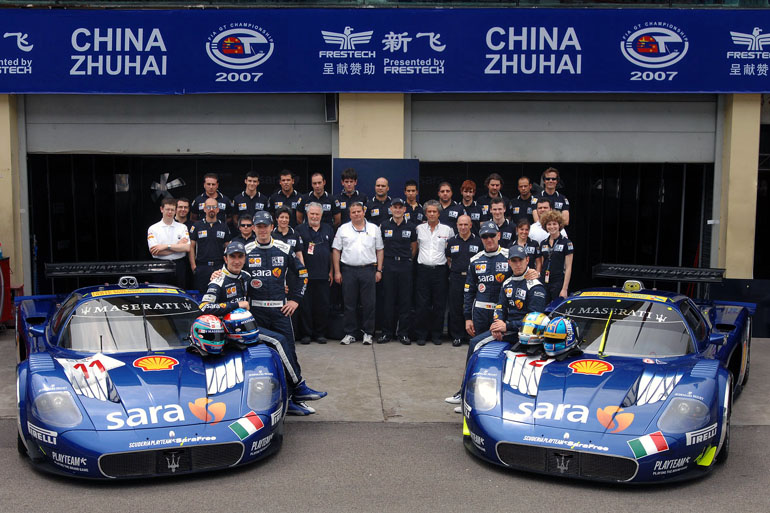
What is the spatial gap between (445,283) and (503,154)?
2.63 metres

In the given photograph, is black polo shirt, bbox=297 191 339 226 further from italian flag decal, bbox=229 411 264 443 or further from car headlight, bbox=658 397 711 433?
car headlight, bbox=658 397 711 433

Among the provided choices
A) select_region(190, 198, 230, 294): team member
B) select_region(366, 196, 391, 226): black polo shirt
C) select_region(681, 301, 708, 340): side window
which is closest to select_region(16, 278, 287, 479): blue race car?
select_region(190, 198, 230, 294): team member

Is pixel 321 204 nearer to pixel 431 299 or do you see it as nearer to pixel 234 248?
pixel 431 299

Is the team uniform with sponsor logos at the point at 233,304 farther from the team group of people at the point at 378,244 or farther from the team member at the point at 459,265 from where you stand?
the team member at the point at 459,265

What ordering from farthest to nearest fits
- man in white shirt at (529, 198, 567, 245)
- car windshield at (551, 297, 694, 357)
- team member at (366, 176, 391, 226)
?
team member at (366, 176, 391, 226)
man in white shirt at (529, 198, 567, 245)
car windshield at (551, 297, 694, 357)

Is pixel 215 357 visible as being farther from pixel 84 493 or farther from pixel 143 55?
pixel 143 55

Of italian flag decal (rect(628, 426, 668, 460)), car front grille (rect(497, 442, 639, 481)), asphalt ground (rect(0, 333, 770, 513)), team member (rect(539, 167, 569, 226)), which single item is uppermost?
team member (rect(539, 167, 569, 226))

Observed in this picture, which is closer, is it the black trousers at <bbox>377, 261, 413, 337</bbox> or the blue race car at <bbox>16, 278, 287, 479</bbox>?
the blue race car at <bbox>16, 278, 287, 479</bbox>

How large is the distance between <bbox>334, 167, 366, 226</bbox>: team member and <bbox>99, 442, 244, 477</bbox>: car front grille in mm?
5964

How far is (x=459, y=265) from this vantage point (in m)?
11.1

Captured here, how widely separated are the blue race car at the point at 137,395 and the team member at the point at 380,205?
441 cm

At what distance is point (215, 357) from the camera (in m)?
7.11

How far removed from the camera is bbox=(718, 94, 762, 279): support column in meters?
12.6

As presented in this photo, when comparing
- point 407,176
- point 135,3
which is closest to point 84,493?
point 407,176
